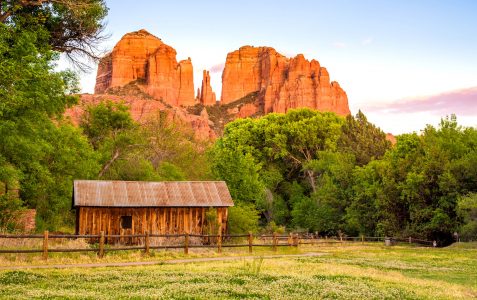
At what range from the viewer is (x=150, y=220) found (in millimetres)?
33344

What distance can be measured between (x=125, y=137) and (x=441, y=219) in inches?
1240

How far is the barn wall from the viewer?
1256 inches

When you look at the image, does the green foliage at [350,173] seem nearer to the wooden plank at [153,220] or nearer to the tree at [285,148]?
the tree at [285,148]

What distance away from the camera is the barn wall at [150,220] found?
3191 centimetres

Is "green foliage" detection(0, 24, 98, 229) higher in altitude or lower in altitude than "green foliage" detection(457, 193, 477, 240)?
higher

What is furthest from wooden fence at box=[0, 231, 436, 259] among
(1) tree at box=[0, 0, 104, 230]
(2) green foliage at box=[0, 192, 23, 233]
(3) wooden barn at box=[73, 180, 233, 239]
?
(1) tree at box=[0, 0, 104, 230]

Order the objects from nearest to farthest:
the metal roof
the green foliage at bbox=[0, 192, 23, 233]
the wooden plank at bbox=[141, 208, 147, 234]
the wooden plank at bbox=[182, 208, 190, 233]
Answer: the green foliage at bbox=[0, 192, 23, 233], the metal roof, the wooden plank at bbox=[141, 208, 147, 234], the wooden plank at bbox=[182, 208, 190, 233]

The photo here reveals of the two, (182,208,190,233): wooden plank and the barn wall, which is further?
(182,208,190,233): wooden plank

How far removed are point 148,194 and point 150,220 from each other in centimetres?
173

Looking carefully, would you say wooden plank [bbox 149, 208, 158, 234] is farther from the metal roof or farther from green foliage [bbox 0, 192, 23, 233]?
green foliage [bbox 0, 192, 23, 233]

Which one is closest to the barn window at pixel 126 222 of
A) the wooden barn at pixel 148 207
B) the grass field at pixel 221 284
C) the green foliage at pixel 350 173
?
the wooden barn at pixel 148 207

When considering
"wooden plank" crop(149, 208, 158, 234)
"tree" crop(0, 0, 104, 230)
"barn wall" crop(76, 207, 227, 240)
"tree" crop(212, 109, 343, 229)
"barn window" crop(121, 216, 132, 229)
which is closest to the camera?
"tree" crop(0, 0, 104, 230)

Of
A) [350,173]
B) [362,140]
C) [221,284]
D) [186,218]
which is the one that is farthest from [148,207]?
[362,140]

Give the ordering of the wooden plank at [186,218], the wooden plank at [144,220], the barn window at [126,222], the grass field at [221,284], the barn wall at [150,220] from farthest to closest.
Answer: the wooden plank at [186,218] < the wooden plank at [144,220] < the barn window at [126,222] < the barn wall at [150,220] < the grass field at [221,284]
